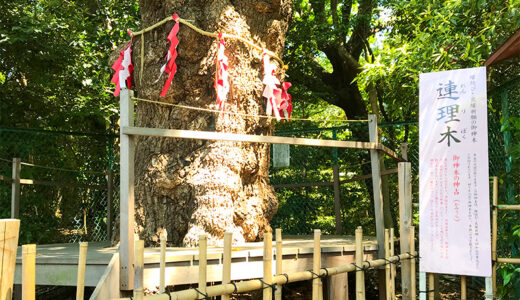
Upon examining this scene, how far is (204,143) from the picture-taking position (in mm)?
4547

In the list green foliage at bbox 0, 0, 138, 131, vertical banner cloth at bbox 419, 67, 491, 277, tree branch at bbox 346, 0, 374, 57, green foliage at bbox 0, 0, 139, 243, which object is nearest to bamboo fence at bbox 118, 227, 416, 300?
vertical banner cloth at bbox 419, 67, 491, 277

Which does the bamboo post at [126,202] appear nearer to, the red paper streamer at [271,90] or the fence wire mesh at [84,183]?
the red paper streamer at [271,90]

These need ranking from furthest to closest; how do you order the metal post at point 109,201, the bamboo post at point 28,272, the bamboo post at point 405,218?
the metal post at point 109,201 < the bamboo post at point 405,218 < the bamboo post at point 28,272

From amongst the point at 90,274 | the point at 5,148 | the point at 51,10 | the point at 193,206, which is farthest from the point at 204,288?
the point at 51,10

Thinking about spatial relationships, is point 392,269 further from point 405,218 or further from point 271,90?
point 271,90

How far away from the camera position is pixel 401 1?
6.73 metres

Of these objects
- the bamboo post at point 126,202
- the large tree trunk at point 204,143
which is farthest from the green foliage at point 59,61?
the bamboo post at point 126,202

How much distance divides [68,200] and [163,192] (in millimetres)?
3374

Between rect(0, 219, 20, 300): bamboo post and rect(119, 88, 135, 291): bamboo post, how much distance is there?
61.5 inches

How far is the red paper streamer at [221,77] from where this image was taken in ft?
14.6

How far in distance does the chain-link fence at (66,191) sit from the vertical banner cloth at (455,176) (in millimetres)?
4337

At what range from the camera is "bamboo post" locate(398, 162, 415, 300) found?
4074 millimetres

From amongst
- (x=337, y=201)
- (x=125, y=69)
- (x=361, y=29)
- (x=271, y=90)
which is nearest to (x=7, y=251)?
(x=271, y=90)

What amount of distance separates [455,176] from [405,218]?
52cm
